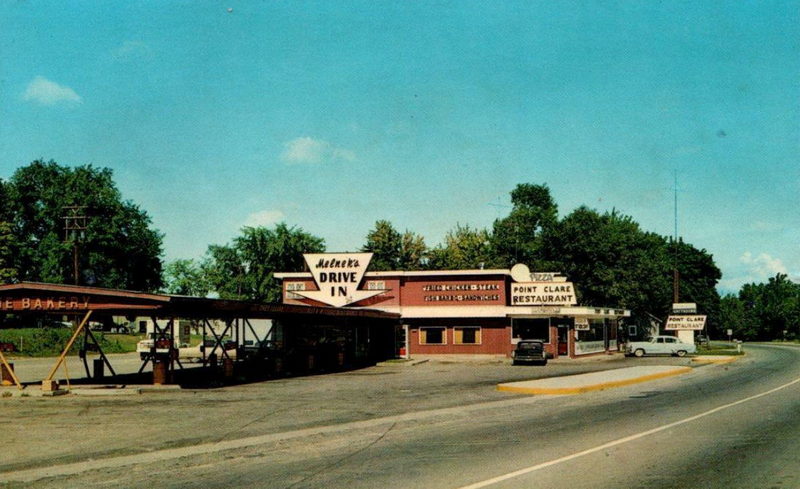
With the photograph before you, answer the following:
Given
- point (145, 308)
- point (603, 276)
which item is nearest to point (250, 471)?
point (145, 308)

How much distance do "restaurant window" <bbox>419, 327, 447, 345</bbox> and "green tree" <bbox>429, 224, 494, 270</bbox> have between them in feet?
130

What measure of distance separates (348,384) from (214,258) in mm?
63632

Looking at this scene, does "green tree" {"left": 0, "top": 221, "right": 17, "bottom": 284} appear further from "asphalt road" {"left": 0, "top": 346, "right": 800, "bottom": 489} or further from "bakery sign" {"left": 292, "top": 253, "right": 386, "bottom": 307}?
"asphalt road" {"left": 0, "top": 346, "right": 800, "bottom": 489}

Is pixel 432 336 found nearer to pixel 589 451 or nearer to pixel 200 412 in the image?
pixel 200 412

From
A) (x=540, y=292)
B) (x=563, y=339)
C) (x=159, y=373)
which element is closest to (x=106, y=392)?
(x=159, y=373)

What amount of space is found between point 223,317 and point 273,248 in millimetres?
50206

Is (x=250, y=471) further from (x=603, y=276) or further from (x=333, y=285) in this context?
(x=603, y=276)

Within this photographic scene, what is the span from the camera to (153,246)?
9388cm

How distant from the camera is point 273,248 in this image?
88.0 meters

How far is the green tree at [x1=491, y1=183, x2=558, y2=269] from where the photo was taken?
87.6 m

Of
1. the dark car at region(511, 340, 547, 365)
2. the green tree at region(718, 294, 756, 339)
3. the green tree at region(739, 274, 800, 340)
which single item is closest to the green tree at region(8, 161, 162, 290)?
the dark car at region(511, 340, 547, 365)

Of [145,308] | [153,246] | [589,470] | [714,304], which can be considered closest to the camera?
[589,470]

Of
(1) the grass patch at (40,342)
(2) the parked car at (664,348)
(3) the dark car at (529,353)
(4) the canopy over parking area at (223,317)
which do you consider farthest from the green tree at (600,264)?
(1) the grass patch at (40,342)

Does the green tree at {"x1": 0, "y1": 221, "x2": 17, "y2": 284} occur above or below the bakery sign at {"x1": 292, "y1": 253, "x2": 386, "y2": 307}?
above
